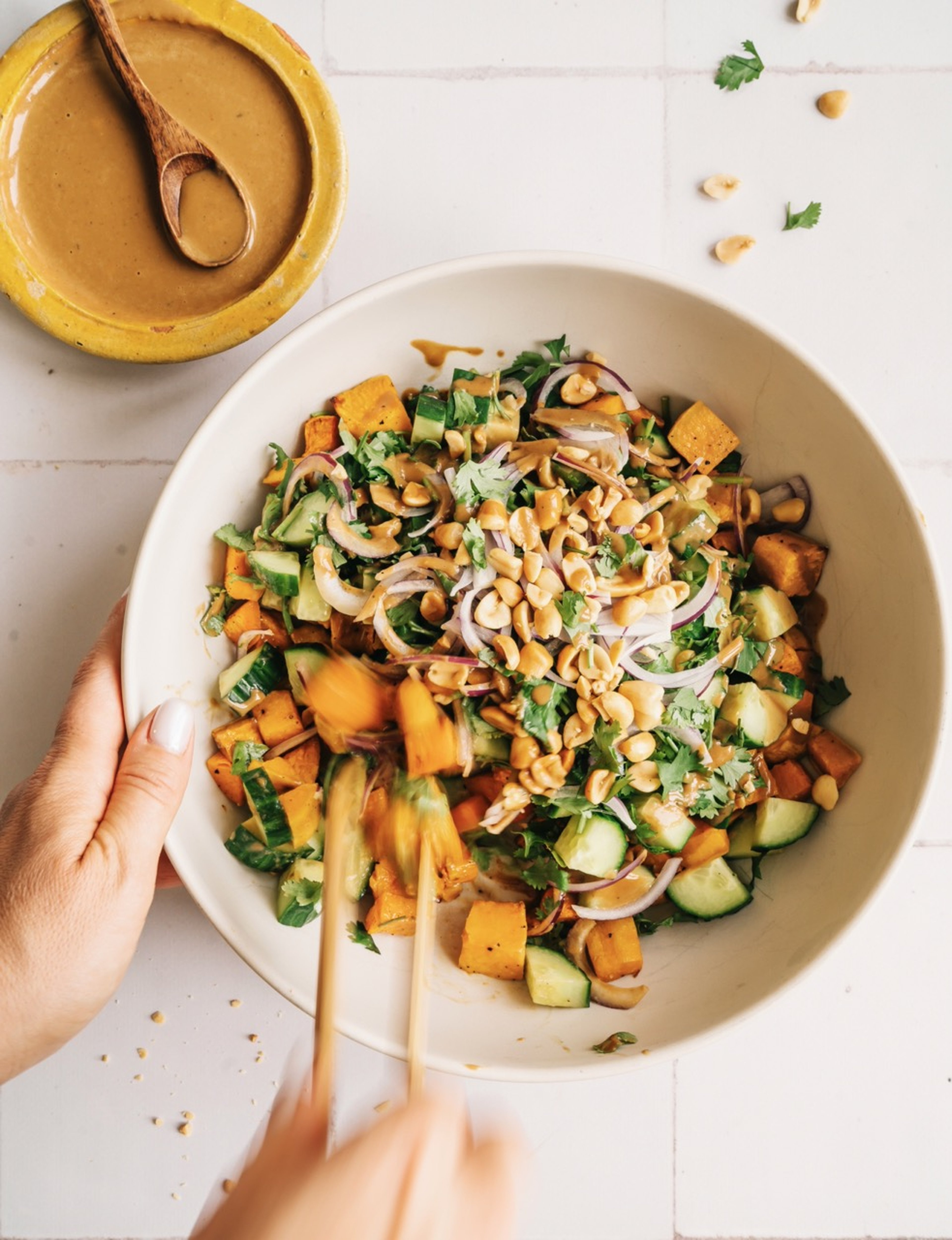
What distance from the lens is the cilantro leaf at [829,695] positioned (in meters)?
1.66

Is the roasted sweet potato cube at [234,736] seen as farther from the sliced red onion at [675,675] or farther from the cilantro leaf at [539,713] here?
the sliced red onion at [675,675]

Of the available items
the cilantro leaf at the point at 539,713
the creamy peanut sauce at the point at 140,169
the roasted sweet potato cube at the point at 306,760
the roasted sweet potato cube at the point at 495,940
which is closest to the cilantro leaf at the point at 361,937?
the roasted sweet potato cube at the point at 495,940

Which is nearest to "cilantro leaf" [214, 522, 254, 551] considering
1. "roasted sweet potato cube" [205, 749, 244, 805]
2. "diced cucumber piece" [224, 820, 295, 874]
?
"roasted sweet potato cube" [205, 749, 244, 805]

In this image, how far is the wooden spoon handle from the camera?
4.25 feet

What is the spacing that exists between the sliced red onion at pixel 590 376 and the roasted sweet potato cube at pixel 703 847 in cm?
77

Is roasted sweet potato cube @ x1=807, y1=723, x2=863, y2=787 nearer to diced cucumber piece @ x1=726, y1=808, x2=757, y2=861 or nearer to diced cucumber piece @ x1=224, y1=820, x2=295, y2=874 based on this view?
diced cucumber piece @ x1=726, y1=808, x2=757, y2=861

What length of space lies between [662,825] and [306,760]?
0.62m

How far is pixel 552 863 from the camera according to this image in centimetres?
160

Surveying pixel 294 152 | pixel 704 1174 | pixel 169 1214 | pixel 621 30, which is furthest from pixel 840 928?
pixel 621 30

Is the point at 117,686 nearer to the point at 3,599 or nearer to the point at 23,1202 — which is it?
the point at 3,599

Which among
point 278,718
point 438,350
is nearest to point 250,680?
point 278,718

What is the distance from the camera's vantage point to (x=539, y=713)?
4.97ft

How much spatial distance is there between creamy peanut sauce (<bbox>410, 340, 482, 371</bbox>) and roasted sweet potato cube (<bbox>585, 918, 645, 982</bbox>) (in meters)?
0.97

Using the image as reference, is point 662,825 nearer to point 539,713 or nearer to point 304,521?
point 539,713
